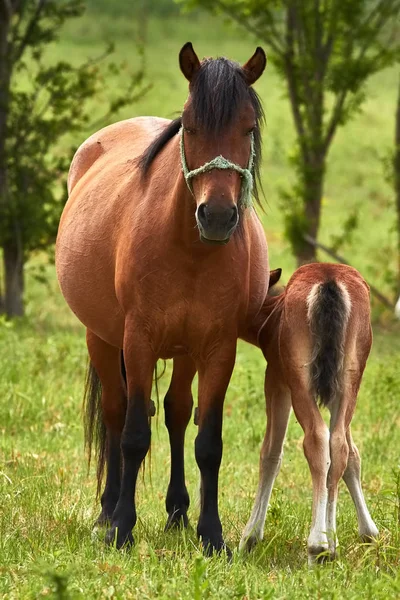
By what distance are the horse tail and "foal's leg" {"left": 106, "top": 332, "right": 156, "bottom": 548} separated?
1.12 m

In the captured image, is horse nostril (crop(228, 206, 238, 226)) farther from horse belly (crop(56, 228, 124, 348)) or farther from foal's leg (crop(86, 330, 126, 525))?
foal's leg (crop(86, 330, 126, 525))

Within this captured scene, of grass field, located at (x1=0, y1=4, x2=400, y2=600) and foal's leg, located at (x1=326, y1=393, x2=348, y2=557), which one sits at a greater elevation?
foal's leg, located at (x1=326, y1=393, x2=348, y2=557)

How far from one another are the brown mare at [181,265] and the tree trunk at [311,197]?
915 cm

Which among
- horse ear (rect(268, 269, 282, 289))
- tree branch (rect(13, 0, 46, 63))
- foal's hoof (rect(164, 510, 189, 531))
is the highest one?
tree branch (rect(13, 0, 46, 63))

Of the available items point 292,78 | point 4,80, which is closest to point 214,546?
point 4,80

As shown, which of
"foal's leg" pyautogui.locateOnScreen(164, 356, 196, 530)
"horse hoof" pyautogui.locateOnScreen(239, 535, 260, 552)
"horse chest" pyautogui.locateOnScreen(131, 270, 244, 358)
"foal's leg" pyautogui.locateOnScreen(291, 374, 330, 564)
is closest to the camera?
"foal's leg" pyautogui.locateOnScreen(291, 374, 330, 564)

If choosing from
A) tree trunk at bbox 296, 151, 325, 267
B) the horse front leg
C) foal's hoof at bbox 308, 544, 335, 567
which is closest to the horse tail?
the horse front leg

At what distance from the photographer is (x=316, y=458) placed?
4.82m

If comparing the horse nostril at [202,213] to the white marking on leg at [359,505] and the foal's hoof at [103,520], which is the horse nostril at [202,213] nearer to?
the white marking on leg at [359,505]

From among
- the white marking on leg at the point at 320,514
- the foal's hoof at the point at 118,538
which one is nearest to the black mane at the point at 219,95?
the white marking on leg at the point at 320,514

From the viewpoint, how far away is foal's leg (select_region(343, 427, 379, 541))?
5145 mm

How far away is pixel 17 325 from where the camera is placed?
1210cm

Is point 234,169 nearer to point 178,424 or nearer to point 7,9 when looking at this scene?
point 178,424

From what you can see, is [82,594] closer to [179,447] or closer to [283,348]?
[283,348]
